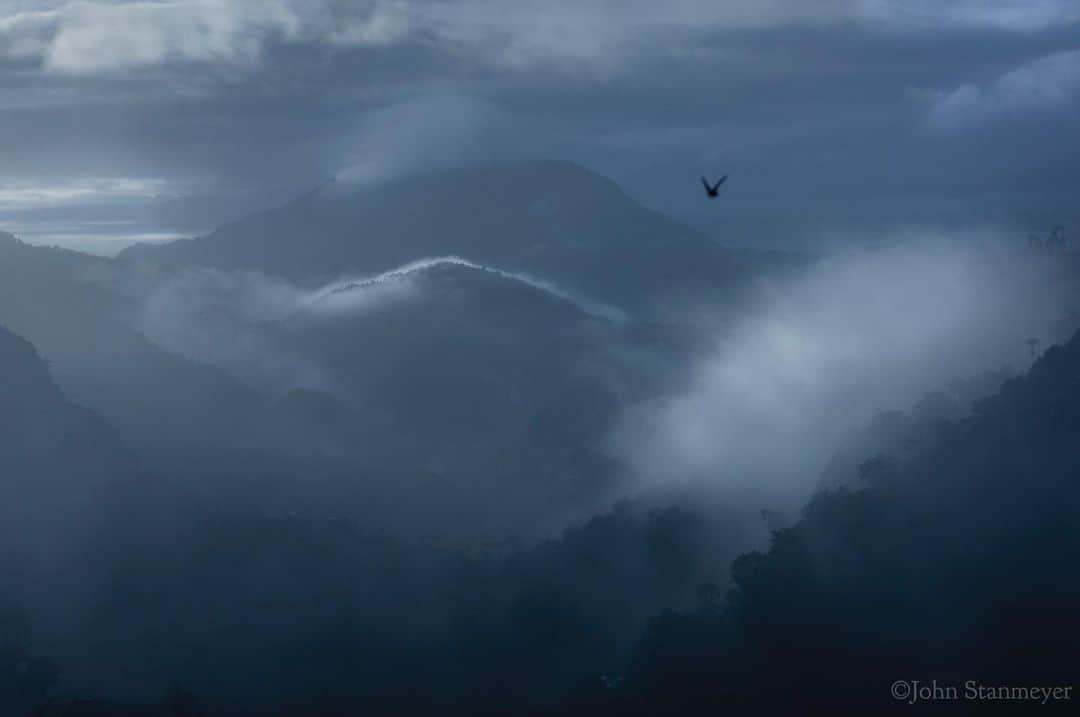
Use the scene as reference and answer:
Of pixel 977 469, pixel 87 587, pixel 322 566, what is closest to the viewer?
pixel 977 469

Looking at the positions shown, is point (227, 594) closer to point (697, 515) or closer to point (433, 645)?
point (433, 645)

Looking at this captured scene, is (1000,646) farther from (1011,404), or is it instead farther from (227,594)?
(227,594)

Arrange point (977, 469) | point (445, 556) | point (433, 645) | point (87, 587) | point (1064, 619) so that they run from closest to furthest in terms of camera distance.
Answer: point (1064, 619)
point (977, 469)
point (433, 645)
point (87, 587)
point (445, 556)

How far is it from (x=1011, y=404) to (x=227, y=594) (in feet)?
258

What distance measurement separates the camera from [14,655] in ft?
406

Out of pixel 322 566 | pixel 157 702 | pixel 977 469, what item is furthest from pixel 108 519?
pixel 977 469

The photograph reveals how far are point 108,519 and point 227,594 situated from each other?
1724 centimetres

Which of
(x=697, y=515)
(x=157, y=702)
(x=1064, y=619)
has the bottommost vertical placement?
(x=157, y=702)

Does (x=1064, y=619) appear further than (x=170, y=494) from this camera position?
No

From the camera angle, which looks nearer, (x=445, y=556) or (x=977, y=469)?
(x=977, y=469)

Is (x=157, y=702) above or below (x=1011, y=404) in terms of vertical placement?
below

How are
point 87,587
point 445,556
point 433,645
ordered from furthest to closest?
point 445,556 → point 87,587 → point 433,645

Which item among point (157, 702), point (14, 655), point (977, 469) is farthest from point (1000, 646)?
point (14, 655)

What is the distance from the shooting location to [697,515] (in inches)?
6245
